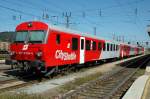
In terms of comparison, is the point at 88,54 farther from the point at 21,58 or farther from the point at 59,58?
the point at 21,58

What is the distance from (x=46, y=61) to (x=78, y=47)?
5499mm

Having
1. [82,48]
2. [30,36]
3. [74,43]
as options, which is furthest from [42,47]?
[82,48]

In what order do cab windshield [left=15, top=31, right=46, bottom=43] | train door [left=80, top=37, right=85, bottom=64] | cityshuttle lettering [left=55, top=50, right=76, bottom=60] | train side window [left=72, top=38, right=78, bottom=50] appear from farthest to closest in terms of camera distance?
1. train door [left=80, top=37, right=85, bottom=64]
2. train side window [left=72, top=38, right=78, bottom=50]
3. cityshuttle lettering [left=55, top=50, right=76, bottom=60]
4. cab windshield [left=15, top=31, right=46, bottom=43]

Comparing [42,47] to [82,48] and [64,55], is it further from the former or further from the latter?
[82,48]

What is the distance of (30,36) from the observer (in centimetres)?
1659

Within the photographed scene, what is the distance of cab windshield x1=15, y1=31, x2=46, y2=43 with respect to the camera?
1600 centimetres

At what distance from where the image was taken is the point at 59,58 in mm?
17422

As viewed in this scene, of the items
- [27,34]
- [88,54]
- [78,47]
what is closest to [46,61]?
[27,34]

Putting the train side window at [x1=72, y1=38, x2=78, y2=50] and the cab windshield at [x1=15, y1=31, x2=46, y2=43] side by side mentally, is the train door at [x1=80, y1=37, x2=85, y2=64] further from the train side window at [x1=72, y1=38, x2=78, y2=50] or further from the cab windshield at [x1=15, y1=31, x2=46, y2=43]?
the cab windshield at [x1=15, y1=31, x2=46, y2=43]

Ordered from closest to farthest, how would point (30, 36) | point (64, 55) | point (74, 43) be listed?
point (30, 36) → point (64, 55) → point (74, 43)

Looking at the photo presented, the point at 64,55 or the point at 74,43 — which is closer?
the point at 64,55

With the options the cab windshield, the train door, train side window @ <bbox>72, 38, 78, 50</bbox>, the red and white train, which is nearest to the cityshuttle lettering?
the red and white train

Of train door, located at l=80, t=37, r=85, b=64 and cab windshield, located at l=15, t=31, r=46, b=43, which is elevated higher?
cab windshield, located at l=15, t=31, r=46, b=43

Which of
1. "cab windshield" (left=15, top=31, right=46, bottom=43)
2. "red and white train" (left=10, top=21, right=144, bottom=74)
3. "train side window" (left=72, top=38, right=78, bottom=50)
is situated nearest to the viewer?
"red and white train" (left=10, top=21, right=144, bottom=74)
